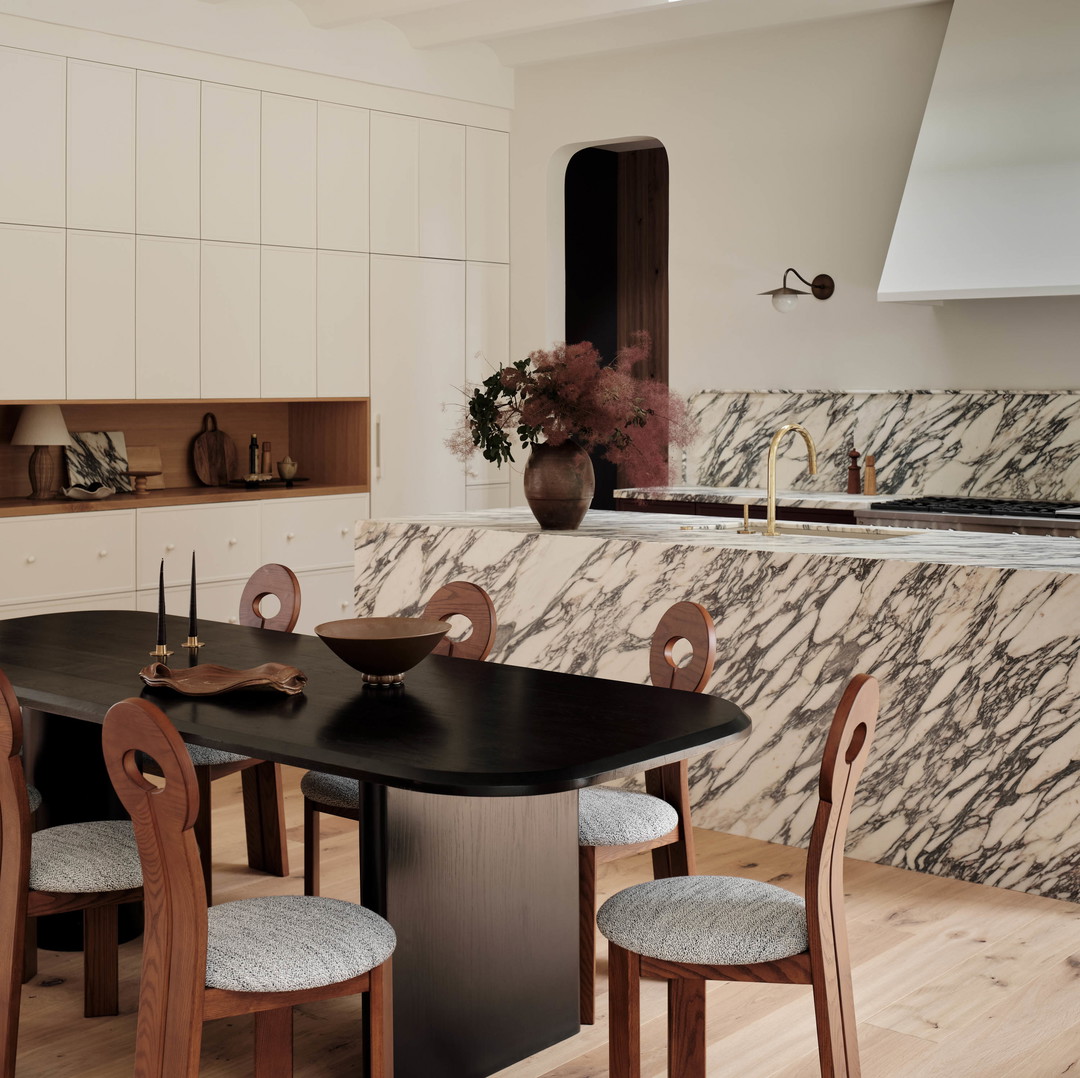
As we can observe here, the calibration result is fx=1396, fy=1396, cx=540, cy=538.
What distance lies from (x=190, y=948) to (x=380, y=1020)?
37 cm

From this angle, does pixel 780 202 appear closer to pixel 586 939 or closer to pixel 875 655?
pixel 875 655

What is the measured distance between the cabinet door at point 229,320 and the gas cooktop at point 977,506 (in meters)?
2.72

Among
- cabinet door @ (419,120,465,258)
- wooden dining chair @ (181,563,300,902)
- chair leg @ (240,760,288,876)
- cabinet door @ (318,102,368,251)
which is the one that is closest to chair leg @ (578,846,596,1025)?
wooden dining chair @ (181,563,300,902)

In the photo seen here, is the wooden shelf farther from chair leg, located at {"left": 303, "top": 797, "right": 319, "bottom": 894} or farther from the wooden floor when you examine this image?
chair leg, located at {"left": 303, "top": 797, "right": 319, "bottom": 894}

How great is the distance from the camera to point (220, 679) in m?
2.69

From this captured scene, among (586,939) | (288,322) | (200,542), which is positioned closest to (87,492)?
(200,542)

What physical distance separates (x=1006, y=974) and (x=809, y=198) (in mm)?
4075

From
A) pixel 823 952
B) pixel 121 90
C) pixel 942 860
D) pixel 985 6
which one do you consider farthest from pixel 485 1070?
pixel 985 6

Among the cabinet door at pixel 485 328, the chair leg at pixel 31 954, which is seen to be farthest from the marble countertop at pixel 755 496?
the chair leg at pixel 31 954

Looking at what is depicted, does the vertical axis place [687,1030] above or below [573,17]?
below

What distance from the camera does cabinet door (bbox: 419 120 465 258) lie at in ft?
22.0

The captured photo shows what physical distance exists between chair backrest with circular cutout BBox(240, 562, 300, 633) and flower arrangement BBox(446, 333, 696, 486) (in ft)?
2.62

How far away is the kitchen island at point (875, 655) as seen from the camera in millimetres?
3520

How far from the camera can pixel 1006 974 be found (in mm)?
3082
